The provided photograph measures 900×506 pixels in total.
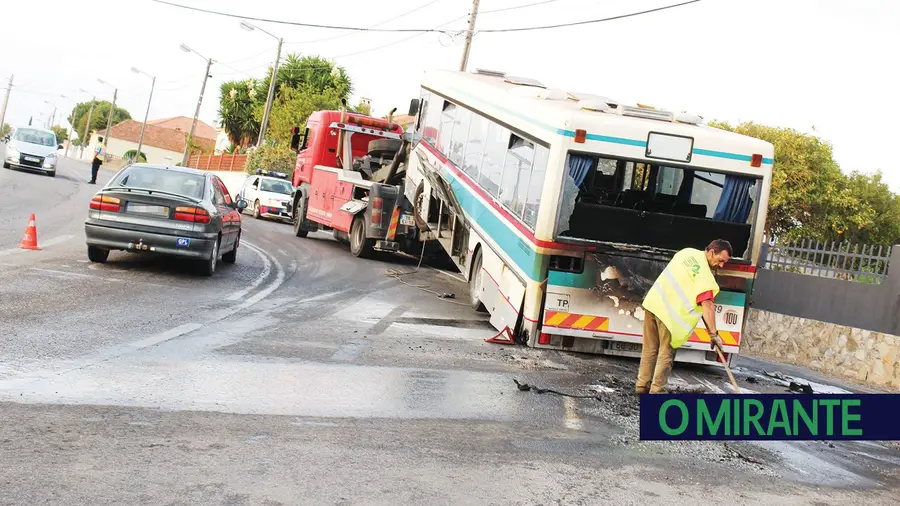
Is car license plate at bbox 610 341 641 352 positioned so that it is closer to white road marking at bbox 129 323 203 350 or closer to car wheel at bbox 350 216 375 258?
white road marking at bbox 129 323 203 350

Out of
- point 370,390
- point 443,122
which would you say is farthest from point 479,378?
point 443,122

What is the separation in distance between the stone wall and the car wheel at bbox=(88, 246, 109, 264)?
10.2 metres

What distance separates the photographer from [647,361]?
881 cm

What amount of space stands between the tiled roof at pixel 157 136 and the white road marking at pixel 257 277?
368 feet

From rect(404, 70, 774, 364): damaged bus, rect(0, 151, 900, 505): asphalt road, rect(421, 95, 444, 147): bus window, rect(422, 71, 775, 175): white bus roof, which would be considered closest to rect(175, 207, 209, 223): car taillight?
rect(0, 151, 900, 505): asphalt road

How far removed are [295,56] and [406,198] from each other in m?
48.3

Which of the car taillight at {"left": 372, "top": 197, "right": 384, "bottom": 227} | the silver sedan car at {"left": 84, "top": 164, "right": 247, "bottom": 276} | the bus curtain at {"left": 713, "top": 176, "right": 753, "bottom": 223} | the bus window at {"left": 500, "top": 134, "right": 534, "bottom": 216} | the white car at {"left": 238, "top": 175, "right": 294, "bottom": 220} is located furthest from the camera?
the white car at {"left": 238, "top": 175, "right": 294, "bottom": 220}

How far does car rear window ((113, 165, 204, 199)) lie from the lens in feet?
45.1

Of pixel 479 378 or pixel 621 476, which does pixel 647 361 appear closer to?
pixel 479 378

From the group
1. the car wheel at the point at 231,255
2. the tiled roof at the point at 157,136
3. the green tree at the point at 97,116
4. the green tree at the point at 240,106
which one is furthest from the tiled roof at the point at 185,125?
the car wheel at the point at 231,255

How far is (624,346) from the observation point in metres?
10.9

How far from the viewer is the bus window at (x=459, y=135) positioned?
575 inches

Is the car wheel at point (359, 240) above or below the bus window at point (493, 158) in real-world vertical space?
below

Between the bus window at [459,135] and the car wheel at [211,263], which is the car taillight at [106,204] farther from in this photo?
the bus window at [459,135]
